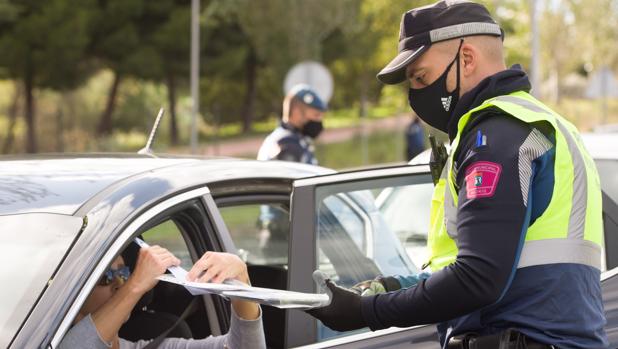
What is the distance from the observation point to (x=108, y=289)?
9.24ft

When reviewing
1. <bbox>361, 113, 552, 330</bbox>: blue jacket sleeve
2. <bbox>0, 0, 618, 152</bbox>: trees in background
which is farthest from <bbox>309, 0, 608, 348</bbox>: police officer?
<bbox>0, 0, 618, 152</bbox>: trees in background

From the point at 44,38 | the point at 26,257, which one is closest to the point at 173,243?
the point at 26,257

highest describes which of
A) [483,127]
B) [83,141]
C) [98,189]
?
[483,127]

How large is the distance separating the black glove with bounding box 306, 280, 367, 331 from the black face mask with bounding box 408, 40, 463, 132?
1.62ft

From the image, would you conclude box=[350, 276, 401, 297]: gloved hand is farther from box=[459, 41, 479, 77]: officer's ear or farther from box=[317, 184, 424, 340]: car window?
box=[459, 41, 479, 77]: officer's ear

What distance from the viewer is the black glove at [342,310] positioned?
241 centimetres

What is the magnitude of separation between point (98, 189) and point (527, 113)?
1.18 meters

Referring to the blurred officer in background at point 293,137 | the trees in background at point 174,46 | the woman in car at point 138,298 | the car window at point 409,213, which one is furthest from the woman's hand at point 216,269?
the trees in background at point 174,46

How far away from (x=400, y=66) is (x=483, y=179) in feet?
1.22

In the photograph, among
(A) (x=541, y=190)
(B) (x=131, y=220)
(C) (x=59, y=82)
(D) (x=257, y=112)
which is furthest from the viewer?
(D) (x=257, y=112)

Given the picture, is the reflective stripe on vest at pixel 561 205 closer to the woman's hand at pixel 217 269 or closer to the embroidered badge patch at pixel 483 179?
the embroidered badge patch at pixel 483 179

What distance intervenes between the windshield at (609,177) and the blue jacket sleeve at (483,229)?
1605mm

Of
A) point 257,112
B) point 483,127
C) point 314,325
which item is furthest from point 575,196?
point 257,112

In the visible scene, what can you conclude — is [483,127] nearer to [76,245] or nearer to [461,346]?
[461,346]
